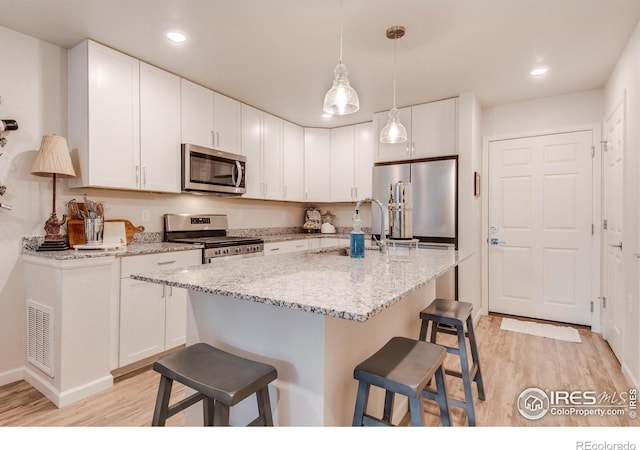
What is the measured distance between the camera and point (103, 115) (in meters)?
2.48

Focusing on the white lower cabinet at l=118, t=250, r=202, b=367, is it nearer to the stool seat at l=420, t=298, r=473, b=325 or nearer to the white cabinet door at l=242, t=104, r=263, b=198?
the white cabinet door at l=242, t=104, r=263, b=198

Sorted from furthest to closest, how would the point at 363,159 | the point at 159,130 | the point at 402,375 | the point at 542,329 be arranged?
the point at 363,159, the point at 542,329, the point at 159,130, the point at 402,375

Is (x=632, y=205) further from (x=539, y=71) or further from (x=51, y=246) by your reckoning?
(x=51, y=246)

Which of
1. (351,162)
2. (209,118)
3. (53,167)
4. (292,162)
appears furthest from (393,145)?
(53,167)

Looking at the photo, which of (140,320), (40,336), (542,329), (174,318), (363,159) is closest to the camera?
(40,336)

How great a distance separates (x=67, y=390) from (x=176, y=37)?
240 cm

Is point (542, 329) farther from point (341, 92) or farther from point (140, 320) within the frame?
point (140, 320)

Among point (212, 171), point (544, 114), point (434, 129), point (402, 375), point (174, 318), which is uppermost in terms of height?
point (544, 114)

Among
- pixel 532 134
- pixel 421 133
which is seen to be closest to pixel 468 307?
pixel 421 133

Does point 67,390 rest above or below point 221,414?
below

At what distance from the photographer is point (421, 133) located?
3691 mm

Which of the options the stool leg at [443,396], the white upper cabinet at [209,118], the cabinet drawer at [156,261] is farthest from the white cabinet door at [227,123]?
the stool leg at [443,396]

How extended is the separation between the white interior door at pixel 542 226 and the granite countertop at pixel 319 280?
234cm

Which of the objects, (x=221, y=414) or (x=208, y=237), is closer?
(x=221, y=414)
